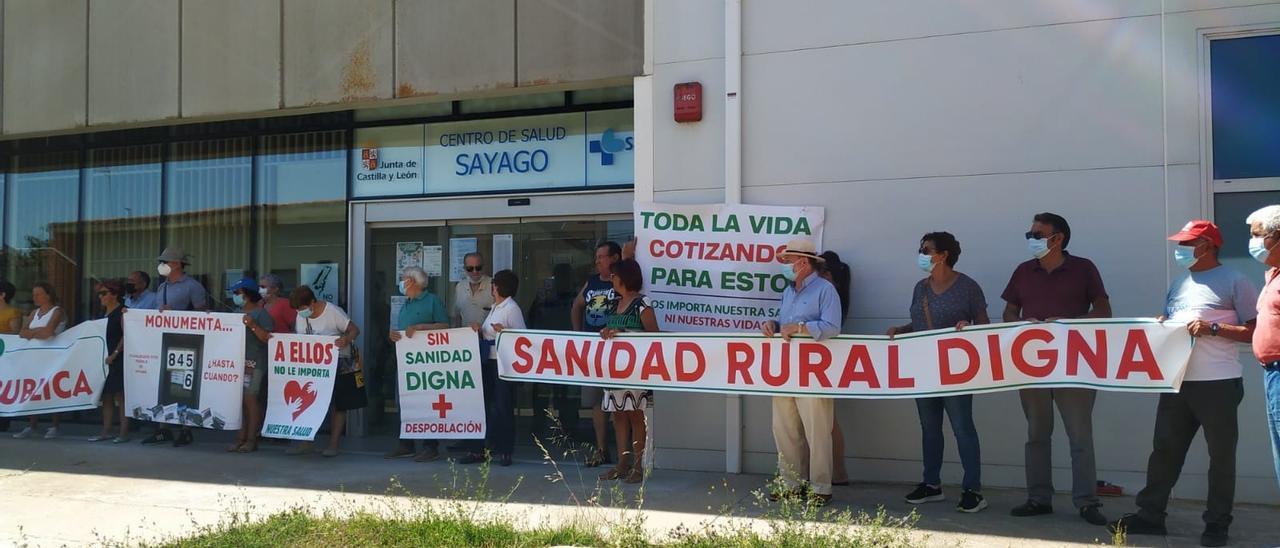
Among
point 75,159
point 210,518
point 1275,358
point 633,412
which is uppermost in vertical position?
point 75,159

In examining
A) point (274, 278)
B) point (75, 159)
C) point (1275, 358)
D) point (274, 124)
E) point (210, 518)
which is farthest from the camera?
point (75, 159)

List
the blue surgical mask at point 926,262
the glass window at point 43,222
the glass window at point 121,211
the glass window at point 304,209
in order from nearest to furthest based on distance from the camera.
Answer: the blue surgical mask at point 926,262 < the glass window at point 304,209 < the glass window at point 121,211 < the glass window at point 43,222

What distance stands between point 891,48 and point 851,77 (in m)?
0.38

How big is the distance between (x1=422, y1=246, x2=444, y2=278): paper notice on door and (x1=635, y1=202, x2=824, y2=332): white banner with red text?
2.94 m

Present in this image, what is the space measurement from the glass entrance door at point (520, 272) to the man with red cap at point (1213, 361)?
5.12 metres

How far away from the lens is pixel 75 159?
12547mm

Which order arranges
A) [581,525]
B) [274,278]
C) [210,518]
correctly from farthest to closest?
[274,278] < [210,518] < [581,525]

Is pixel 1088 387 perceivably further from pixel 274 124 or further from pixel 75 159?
pixel 75 159

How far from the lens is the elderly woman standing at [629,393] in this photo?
796 centimetres

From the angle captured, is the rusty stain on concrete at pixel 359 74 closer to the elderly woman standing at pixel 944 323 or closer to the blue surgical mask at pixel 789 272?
the blue surgical mask at pixel 789 272

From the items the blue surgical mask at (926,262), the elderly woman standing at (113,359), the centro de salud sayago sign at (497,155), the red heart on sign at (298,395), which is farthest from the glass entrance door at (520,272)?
the blue surgical mask at (926,262)

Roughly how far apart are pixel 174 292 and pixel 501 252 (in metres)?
3.50

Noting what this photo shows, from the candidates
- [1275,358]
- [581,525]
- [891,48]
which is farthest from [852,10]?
[581,525]

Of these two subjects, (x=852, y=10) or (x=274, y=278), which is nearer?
(x=852, y=10)
